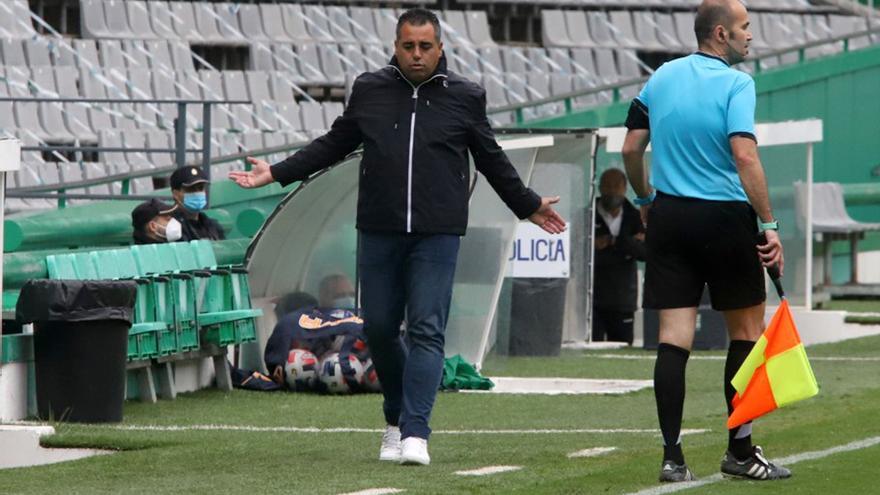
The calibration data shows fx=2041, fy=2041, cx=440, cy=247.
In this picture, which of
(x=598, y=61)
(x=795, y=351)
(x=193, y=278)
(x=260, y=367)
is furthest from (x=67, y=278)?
(x=598, y=61)

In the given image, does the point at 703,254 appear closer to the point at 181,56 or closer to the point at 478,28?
the point at 181,56

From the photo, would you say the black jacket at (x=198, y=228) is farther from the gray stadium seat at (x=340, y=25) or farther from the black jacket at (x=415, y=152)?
the gray stadium seat at (x=340, y=25)

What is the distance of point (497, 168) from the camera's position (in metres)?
8.26

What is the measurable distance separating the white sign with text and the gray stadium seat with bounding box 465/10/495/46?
16.3 metres

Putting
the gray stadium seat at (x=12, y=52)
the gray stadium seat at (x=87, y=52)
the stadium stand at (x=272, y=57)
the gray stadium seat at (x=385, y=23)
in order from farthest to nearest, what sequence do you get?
the gray stadium seat at (x=385, y=23), the gray stadium seat at (x=87, y=52), the gray stadium seat at (x=12, y=52), the stadium stand at (x=272, y=57)

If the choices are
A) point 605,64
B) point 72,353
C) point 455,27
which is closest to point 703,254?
point 72,353

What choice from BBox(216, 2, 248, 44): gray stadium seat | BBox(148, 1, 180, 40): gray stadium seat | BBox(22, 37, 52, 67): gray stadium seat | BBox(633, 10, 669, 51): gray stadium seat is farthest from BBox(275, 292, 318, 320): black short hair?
BBox(633, 10, 669, 51): gray stadium seat

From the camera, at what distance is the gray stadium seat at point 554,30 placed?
33250mm

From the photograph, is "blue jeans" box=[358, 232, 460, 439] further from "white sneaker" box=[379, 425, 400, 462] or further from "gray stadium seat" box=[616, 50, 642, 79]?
"gray stadium seat" box=[616, 50, 642, 79]

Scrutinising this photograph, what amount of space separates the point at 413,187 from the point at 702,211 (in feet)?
4.25

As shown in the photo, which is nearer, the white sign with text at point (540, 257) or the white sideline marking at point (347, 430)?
the white sideline marking at point (347, 430)

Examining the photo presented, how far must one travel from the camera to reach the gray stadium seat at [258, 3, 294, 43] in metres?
29.5

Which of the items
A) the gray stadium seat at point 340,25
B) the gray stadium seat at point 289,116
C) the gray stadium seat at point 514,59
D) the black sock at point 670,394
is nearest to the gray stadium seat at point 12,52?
the gray stadium seat at point 289,116

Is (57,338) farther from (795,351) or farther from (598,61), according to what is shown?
(598,61)
